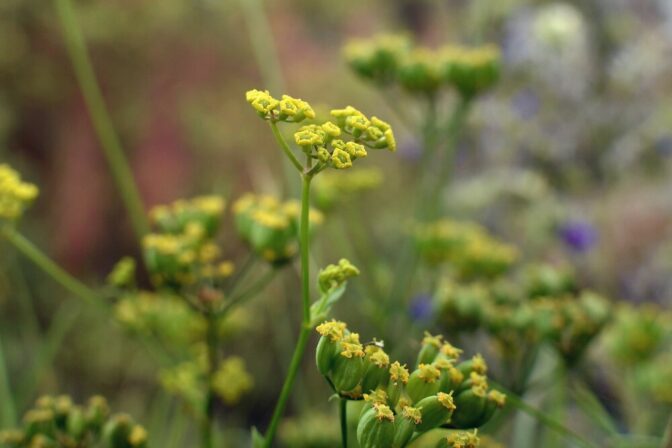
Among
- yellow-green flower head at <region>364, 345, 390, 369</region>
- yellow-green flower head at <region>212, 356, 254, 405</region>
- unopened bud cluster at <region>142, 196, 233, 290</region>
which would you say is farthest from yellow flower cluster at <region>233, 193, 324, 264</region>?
yellow-green flower head at <region>364, 345, 390, 369</region>

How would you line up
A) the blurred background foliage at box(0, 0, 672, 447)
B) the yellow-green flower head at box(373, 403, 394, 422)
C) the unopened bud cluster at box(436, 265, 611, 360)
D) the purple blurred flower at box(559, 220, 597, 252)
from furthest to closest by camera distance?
the blurred background foliage at box(0, 0, 672, 447) < the purple blurred flower at box(559, 220, 597, 252) < the unopened bud cluster at box(436, 265, 611, 360) < the yellow-green flower head at box(373, 403, 394, 422)

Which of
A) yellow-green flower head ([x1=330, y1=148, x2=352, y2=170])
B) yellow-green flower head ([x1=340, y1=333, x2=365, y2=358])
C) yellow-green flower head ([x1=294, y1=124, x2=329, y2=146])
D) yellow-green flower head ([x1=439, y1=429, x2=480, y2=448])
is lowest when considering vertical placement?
yellow-green flower head ([x1=439, y1=429, x2=480, y2=448])

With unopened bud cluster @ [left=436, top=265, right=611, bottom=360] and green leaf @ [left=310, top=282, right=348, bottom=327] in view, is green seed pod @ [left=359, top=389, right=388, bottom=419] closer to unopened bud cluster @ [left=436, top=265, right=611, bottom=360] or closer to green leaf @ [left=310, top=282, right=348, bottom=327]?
green leaf @ [left=310, top=282, right=348, bottom=327]

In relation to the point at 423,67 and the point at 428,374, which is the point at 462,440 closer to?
the point at 428,374

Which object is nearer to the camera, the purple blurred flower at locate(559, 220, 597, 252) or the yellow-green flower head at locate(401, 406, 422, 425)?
the yellow-green flower head at locate(401, 406, 422, 425)

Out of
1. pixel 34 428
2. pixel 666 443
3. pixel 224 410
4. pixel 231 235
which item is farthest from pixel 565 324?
pixel 231 235

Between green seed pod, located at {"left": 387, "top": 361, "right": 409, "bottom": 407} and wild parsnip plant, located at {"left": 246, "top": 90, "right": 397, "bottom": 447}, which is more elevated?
wild parsnip plant, located at {"left": 246, "top": 90, "right": 397, "bottom": 447}

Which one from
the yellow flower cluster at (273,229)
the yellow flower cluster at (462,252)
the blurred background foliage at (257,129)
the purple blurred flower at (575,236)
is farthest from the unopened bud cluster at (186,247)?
the blurred background foliage at (257,129)

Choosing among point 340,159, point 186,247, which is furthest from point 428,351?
point 186,247
